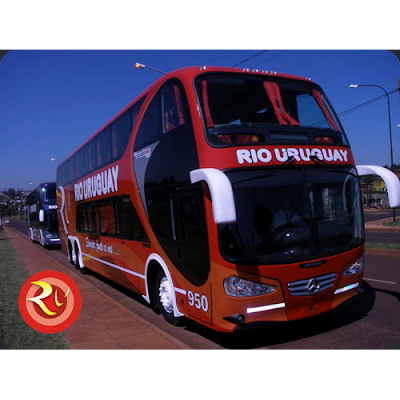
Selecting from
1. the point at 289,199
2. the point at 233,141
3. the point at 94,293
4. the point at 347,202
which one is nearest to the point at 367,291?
the point at 347,202

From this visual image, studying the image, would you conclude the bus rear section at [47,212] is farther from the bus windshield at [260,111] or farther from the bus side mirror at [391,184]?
the bus side mirror at [391,184]

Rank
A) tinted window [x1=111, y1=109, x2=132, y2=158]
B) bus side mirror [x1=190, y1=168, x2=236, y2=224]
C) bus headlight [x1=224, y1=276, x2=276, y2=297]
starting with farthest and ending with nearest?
tinted window [x1=111, y1=109, x2=132, y2=158], bus headlight [x1=224, y1=276, x2=276, y2=297], bus side mirror [x1=190, y1=168, x2=236, y2=224]

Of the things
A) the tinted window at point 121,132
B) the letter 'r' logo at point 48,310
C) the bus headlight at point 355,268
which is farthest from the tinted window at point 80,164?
the bus headlight at point 355,268

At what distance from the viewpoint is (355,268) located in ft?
18.2

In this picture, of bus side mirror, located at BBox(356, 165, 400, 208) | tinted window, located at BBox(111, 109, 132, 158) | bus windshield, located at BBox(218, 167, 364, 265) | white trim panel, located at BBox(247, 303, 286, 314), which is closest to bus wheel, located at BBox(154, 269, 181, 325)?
white trim panel, located at BBox(247, 303, 286, 314)

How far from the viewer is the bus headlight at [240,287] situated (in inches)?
184

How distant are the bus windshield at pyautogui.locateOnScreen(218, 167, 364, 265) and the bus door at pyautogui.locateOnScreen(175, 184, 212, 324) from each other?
1.47 ft

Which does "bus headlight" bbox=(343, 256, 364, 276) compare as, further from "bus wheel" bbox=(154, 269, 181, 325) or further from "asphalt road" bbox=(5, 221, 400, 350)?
"bus wheel" bbox=(154, 269, 181, 325)

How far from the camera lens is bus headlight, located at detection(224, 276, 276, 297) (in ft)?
15.3

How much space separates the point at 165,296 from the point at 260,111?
136 inches

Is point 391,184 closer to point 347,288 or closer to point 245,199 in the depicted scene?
point 347,288

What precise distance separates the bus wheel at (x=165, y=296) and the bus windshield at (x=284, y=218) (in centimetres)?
200

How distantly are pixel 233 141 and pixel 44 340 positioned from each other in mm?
3806
